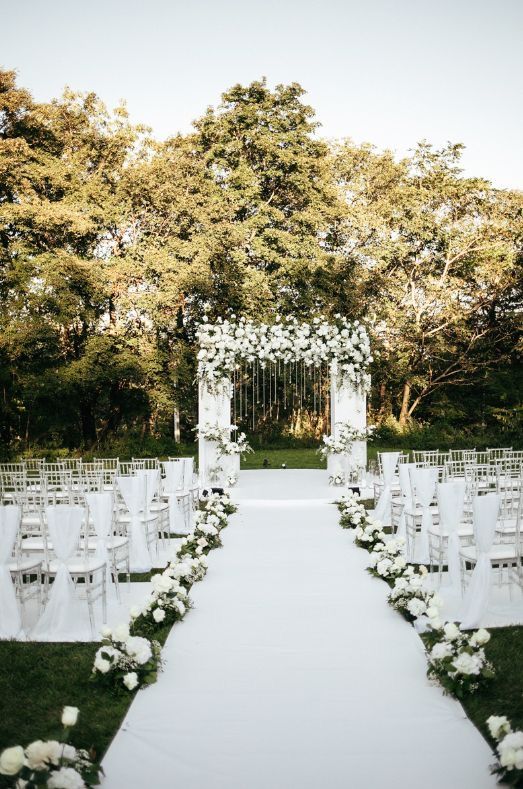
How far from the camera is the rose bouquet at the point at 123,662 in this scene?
12.9 ft

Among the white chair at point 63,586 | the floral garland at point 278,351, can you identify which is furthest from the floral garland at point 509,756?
the floral garland at point 278,351

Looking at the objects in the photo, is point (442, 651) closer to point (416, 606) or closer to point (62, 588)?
point (416, 606)

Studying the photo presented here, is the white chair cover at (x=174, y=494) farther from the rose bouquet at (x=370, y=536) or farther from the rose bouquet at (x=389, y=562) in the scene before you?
the rose bouquet at (x=389, y=562)

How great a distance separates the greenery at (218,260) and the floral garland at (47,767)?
1501 cm

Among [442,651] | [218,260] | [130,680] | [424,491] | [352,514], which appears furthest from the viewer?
[218,260]

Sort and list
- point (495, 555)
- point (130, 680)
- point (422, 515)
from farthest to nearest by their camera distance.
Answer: point (422, 515), point (495, 555), point (130, 680)

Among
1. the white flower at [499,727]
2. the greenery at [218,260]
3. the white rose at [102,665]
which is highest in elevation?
the greenery at [218,260]

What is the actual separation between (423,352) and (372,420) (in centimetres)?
295

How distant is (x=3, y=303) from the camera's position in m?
19.8

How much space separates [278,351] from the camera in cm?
1433

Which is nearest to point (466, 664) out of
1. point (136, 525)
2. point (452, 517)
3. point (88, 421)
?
point (452, 517)

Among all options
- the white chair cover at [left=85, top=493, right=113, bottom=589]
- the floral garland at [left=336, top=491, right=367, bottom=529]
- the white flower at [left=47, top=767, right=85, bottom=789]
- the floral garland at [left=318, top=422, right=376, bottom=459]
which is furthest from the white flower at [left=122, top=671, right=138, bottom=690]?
the floral garland at [left=318, top=422, right=376, bottom=459]

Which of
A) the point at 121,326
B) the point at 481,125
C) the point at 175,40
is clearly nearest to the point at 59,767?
the point at 175,40

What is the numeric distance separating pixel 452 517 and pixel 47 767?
430 centimetres
